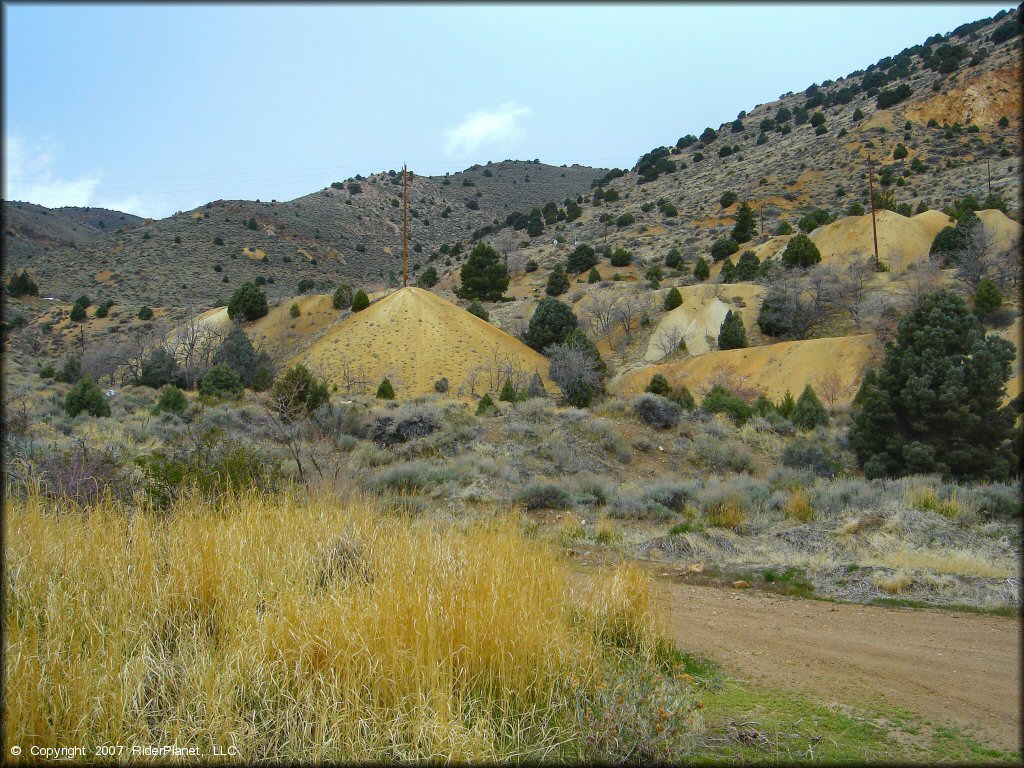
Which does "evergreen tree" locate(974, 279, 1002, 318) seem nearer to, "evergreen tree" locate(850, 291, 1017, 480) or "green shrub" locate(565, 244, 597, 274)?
"evergreen tree" locate(850, 291, 1017, 480)

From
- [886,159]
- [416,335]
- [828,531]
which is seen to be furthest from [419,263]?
[828,531]

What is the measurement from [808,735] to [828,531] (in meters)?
7.96

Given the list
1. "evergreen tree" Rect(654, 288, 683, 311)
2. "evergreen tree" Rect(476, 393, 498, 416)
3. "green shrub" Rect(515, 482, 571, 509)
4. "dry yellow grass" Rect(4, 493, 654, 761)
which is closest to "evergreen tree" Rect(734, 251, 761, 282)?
"evergreen tree" Rect(654, 288, 683, 311)

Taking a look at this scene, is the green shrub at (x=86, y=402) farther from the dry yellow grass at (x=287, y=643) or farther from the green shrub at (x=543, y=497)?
the dry yellow grass at (x=287, y=643)

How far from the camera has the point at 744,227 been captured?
57594mm

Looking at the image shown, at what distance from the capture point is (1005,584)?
780 centimetres

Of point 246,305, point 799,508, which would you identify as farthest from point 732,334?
point 246,305

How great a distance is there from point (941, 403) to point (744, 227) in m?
46.1

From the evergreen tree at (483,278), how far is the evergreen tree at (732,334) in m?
22.8

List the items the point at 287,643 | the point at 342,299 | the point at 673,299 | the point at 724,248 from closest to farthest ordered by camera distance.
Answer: the point at 287,643
the point at 673,299
the point at 342,299
the point at 724,248

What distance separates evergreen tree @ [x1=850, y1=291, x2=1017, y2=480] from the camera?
14.9 m

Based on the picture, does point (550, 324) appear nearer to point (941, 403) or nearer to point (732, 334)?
point (732, 334)

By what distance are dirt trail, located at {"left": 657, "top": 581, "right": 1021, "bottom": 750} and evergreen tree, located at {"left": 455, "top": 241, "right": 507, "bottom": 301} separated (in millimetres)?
50565

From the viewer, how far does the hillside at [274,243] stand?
63469 millimetres
